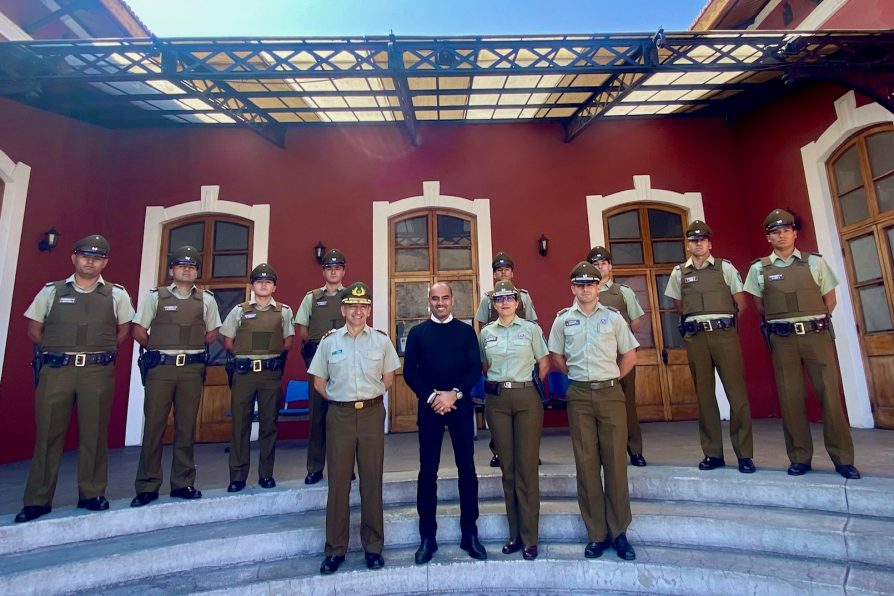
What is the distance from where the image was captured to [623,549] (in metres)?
2.68

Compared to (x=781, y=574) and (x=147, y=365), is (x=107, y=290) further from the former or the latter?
Result: (x=781, y=574)

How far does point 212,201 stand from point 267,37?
9.09 ft

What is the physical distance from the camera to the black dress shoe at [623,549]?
2.67 metres

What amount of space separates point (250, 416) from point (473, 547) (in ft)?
6.54

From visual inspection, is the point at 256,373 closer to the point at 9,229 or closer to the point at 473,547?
the point at 473,547

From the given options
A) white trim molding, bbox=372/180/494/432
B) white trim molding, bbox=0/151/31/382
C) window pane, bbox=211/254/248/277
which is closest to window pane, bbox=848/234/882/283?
white trim molding, bbox=372/180/494/432

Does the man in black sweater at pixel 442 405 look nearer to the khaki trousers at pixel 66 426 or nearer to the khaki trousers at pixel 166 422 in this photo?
the khaki trousers at pixel 166 422

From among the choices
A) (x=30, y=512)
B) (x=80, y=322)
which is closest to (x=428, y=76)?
(x=80, y=322)

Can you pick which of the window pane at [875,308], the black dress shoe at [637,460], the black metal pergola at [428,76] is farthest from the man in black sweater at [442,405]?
the window pane at [875,308]

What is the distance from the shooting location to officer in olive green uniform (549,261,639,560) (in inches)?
108

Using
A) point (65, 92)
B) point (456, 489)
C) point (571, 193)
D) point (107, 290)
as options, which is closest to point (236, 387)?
point (107, 290)

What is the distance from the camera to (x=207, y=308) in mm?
3711

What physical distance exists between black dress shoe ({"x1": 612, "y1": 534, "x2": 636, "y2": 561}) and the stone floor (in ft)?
3.07

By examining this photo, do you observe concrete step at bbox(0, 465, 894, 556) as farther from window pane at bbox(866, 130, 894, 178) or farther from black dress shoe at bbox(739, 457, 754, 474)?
window pane at bbox(866, 130, 894, 178)
